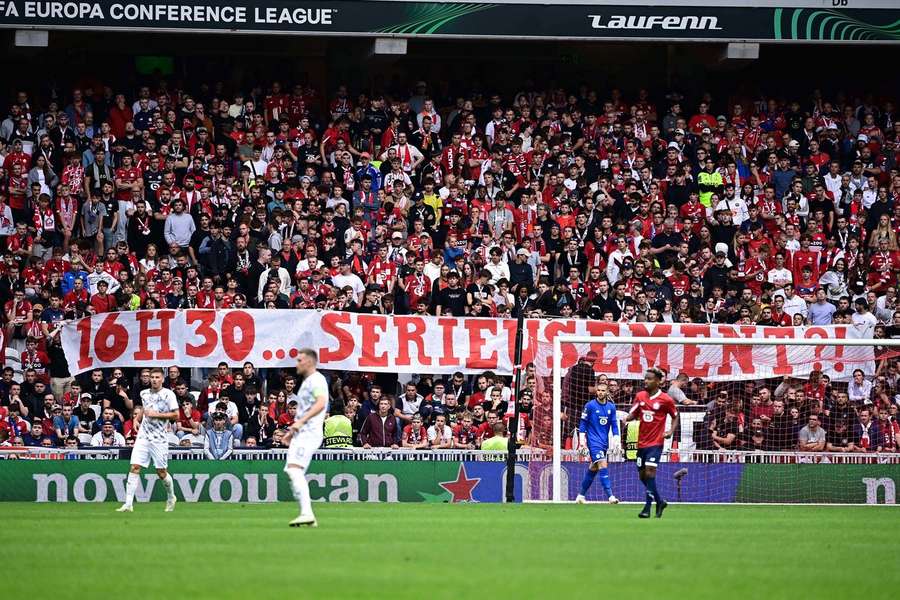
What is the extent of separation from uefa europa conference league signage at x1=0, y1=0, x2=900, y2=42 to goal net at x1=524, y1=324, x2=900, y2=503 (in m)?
9.19

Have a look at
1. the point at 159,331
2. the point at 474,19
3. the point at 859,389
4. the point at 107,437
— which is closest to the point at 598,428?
the point at 859,389

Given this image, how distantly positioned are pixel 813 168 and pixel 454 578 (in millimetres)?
21806

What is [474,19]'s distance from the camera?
31.0 metres

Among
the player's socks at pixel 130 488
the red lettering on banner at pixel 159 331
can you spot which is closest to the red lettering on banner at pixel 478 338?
the red lettering on banner at pixel 159 331

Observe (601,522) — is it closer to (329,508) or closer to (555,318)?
(329,508)

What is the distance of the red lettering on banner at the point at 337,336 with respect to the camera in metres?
24.6

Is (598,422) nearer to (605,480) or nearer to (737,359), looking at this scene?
(605,480)

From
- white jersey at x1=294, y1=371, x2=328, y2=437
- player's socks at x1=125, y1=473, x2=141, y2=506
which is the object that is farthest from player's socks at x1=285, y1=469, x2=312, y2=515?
player's socks at x1=125, y1=473, x2=141, y2=506

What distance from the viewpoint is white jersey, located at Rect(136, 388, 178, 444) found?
18.9 metres

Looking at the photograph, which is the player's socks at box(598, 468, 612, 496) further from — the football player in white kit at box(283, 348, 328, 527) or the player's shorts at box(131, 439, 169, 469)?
the football player in white kit at box(283, 348, 328, 527)

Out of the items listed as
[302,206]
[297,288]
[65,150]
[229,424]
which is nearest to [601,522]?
[229,424]

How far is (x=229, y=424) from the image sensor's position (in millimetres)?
23438

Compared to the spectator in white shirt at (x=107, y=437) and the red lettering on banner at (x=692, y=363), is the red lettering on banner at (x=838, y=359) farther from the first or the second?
the spectator in white shirt at (x=107, y=437)

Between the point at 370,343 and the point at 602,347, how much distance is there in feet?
13.0
